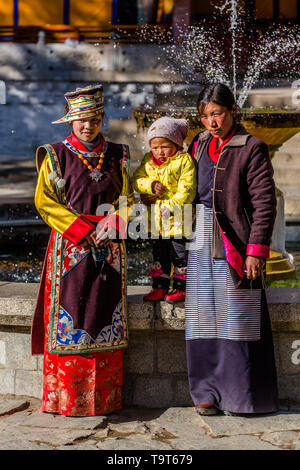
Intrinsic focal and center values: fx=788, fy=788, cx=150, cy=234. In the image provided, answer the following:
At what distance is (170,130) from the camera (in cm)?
405

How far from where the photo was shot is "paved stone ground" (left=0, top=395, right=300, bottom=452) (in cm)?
371

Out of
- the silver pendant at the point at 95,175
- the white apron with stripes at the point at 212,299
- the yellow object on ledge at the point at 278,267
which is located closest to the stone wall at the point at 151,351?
the white apron with stripes at the point at 212,299

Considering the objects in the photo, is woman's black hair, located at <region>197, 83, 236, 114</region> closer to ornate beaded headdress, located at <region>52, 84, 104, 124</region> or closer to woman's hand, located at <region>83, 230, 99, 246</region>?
ornate beaded headdress, located at <region>52, 84, 104, 124</region>

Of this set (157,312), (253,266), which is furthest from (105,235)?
(253,266)

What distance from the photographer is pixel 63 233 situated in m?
4.00

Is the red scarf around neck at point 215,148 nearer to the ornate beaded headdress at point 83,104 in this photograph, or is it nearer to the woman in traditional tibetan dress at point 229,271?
the woman in traditional tibetan dress at point 229,271

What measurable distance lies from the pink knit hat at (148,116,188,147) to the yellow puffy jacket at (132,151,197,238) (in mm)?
91

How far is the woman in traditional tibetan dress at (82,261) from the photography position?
4.02 meters

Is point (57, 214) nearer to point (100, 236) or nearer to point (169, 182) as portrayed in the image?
point (100, 236)

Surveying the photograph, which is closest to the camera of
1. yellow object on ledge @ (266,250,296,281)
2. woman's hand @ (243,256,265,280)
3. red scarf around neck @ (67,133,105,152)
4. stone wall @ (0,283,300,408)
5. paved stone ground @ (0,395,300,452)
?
paved stone ground @ (0,395,300,452)

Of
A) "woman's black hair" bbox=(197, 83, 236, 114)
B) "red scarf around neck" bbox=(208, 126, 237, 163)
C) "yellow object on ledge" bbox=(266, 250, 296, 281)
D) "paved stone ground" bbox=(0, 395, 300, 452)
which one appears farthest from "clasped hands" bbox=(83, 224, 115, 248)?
"yellow object on ledge" bbox=(266, 250, 296, 281)

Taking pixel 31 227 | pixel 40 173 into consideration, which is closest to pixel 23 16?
pixel 31 227

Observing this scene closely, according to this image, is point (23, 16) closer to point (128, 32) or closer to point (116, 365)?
point (128, 32)

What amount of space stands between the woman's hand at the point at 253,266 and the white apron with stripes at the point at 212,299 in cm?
12
